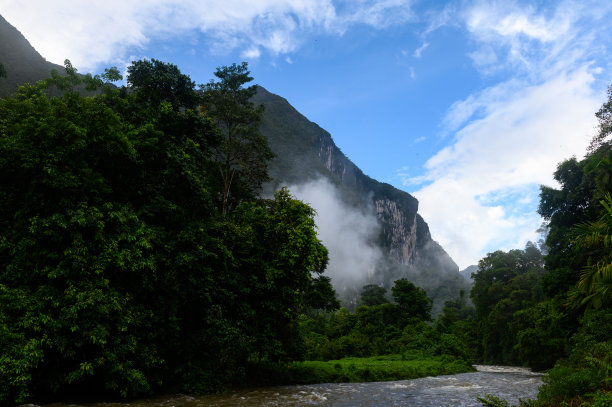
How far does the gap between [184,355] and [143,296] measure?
10.5 feet

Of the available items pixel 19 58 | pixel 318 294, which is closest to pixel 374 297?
pixel 318 294

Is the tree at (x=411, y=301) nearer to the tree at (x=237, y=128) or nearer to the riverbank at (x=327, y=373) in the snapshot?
the riverbank at (x=327, y=373)

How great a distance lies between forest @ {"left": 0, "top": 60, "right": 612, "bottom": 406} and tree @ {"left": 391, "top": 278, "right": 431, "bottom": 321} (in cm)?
3728

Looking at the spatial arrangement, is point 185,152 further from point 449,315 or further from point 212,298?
point 449,315

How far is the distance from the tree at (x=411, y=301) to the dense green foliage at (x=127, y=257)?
4562 centimetres

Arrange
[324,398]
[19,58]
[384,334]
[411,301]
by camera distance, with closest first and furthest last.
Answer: [324,398]
[384,334]
[411,301]
[19,58]

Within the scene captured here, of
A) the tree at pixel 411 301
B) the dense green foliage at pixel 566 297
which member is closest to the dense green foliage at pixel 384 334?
the tree at pixel 411 301

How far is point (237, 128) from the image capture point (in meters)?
23.7

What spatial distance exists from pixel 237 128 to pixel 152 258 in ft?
42.8

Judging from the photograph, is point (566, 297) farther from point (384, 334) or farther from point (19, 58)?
point (19, 58)

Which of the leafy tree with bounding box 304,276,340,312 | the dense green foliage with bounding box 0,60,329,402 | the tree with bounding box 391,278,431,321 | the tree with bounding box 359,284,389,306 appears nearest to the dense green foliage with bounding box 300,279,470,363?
the tree with bounding box 391,278,431,321

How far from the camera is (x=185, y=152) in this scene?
16.2 meters

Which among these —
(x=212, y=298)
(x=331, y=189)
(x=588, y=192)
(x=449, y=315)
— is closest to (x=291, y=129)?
(x=331, y=189)

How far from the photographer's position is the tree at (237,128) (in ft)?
76.1
